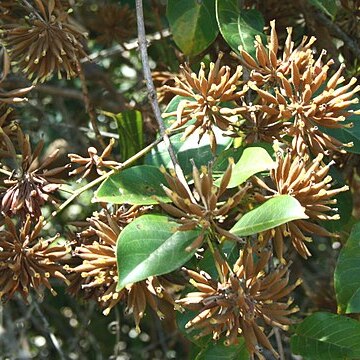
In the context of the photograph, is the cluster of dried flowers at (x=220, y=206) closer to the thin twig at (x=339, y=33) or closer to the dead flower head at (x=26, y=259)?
the dead flower head at (x=26, y=259)

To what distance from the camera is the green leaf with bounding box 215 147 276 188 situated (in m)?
0.95

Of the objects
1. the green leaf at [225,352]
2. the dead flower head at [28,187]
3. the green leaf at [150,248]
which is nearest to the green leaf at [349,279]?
Result: the green leaf at [225,352]

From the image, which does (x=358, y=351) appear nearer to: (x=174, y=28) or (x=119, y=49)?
(x=174, y=28)

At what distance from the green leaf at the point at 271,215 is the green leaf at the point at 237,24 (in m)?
0.33

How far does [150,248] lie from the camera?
890 mm

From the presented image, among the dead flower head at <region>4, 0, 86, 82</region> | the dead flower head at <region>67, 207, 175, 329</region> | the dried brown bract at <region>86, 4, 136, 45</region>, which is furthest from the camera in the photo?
the dried brown bract at <region>86, 4, 136, 45</region>

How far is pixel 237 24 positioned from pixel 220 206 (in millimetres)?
351

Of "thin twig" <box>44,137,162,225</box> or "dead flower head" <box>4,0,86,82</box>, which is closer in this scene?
"thin twig" <box>44,137,162,225</box>

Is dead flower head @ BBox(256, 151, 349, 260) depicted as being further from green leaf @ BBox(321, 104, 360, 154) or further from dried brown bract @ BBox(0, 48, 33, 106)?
dried brown bract @ BBox(0, 48, 33, 106)

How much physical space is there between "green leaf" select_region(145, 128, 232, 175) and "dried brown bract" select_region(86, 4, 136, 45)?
651 mm

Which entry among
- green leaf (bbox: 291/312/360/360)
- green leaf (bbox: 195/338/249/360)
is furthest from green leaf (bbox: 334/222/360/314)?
green leaf (bbox: 195/338/249/360)

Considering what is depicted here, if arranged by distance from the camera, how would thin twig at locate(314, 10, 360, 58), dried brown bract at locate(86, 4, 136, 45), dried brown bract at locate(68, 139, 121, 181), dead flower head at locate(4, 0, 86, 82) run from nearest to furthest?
dried brown bract at locate(68, 139, 121, 181)
dead flower head at locate(4, 0, 86, 82)
thin twig at locate(314, 10, 360, 58)
dried brown bract at locate(86, 4, 136, 45)

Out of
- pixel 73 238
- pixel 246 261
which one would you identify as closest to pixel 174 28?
pixel 73 238

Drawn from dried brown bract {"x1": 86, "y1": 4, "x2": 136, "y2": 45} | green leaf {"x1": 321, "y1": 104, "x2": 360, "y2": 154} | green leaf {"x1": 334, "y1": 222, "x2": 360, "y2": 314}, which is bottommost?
green leaf {"x1": 334, "y1": 222, "x2": 360, "y2": 314}
